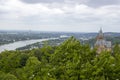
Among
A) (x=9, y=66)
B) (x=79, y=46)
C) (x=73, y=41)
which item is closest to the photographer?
(x=79, y=46)

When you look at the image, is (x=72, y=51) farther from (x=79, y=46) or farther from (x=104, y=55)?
(x=104, y=55)

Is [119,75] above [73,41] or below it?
below

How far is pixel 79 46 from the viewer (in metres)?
21.2

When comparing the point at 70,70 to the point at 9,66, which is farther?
the point at 9,66

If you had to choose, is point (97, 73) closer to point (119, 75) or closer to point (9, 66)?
point (119, 75)

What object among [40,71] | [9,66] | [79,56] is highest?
[79,56]

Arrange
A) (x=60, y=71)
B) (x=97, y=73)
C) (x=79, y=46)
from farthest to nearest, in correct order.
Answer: (x=79, y=46)
(x=60, y=71)
(x=97, y=73)

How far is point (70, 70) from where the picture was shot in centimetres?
1819

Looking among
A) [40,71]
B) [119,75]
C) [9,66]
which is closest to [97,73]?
[119,75]

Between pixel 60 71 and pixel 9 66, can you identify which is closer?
pixel 60 71

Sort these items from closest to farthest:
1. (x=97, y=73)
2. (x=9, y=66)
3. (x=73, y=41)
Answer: (x=97, y=73) < (x=73, y=41) < (x=9, y=66)

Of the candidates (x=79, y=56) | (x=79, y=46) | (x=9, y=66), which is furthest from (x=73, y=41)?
(x=9, y=66)

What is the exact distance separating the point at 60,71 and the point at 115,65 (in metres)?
4.23

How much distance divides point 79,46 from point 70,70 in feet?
11.5
